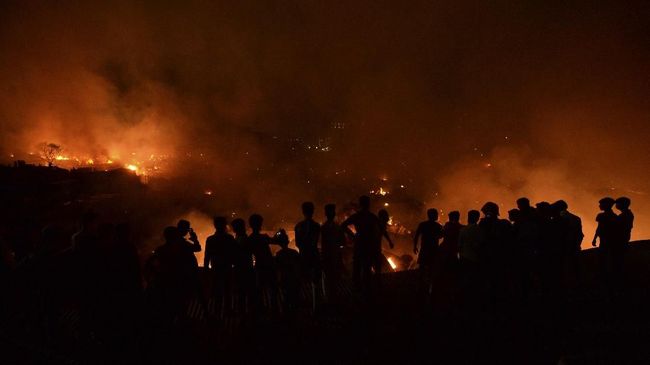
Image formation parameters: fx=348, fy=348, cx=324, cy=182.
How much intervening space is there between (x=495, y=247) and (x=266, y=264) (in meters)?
3.66

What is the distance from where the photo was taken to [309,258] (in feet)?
18.1

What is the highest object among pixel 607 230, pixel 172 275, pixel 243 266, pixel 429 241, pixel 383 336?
pixel 607 230

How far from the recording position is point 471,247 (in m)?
5.59

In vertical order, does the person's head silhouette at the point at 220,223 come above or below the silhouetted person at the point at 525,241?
below

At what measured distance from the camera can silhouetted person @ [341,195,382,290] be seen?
18.7ft

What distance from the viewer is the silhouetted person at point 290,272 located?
5445 mm

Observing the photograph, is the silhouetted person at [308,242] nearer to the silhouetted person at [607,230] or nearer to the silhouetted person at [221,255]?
the silhouetted person at [221,255]

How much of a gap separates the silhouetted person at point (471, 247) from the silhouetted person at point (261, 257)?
3.03m

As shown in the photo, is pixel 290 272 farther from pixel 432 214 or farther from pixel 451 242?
pixel 451 242

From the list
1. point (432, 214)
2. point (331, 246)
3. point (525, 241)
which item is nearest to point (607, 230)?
point (525, 241)

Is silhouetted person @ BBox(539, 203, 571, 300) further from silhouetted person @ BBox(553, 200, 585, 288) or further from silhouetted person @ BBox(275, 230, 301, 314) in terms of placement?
silhouetted person @ BBox(275, 230, 301, 314)

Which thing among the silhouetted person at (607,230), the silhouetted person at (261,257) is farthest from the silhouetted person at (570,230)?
the silhouetted person at (261,257)

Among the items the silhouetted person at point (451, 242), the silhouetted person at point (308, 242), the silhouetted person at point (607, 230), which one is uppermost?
the silhouetted person at point (607, 230)

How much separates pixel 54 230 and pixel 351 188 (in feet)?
130
